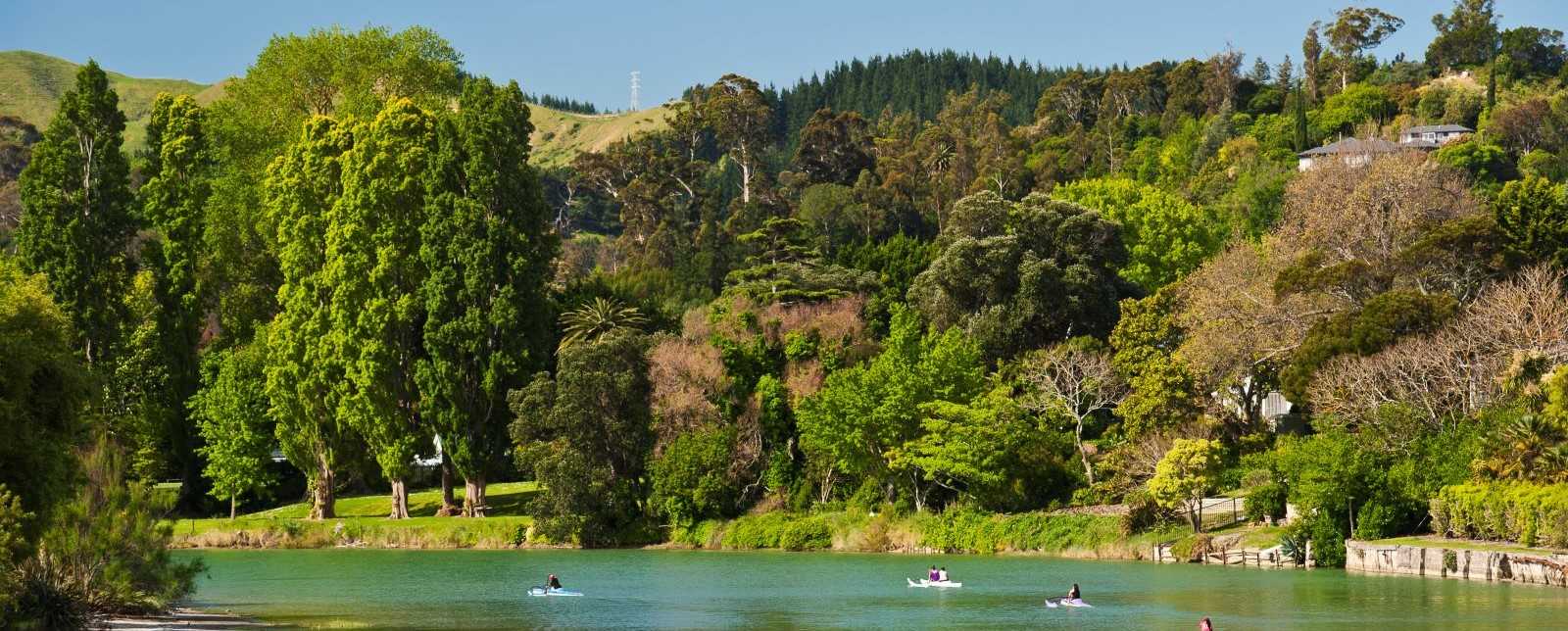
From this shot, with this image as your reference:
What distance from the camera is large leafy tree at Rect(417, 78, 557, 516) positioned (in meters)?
66.3

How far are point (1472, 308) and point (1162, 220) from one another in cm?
2700

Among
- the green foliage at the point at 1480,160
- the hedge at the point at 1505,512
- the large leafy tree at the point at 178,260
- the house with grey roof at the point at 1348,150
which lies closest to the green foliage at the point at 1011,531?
the hedge at the point at 1505,512

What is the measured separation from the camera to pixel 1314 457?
4903 centimetres

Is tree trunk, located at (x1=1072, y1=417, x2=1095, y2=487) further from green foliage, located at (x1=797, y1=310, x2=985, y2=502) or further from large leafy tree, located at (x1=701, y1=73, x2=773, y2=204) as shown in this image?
large leafy tree, located at (x1=701, y1=73, x2=773, y2=204)

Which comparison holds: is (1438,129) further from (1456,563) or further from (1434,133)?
(1456,563)

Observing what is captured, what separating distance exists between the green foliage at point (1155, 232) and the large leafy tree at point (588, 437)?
80.6 feet

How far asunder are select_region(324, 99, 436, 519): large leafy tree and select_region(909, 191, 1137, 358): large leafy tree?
20.5 metres

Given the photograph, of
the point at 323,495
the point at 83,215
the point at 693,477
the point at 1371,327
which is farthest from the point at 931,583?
the point at 83,215

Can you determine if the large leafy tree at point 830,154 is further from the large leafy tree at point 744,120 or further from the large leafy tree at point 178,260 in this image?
the large leafy tree at point 178,260

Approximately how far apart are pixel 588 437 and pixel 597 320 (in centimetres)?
701

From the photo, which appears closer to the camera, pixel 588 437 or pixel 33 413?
pixel 33 413

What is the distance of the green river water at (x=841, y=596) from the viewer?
36562mm

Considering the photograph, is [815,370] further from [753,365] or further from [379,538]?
[379,538]

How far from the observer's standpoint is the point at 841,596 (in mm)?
43531
